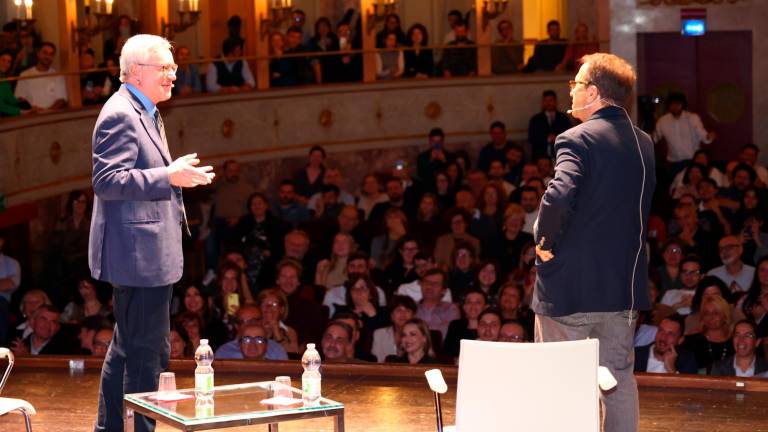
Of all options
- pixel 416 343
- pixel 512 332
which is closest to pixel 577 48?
pixel 512 332

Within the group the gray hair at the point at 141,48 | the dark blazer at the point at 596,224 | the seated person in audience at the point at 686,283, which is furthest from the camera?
the seated person in audience at the point at 686,283

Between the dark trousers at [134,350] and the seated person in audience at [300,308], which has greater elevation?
the dark trousers at [134,350]

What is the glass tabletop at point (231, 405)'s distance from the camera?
428cm

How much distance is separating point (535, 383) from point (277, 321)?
170 inches

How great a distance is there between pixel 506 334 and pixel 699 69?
892cm

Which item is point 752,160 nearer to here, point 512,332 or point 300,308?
point 300,308

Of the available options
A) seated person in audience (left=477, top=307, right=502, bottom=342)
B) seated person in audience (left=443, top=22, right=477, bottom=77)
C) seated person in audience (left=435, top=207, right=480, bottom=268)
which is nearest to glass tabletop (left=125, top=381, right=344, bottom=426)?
seated person in audience (left=477, top=307, right=502, bottom=342)

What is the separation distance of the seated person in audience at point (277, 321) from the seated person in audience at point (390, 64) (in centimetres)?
662

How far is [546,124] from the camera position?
13867mm

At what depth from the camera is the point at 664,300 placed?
874 centimetres

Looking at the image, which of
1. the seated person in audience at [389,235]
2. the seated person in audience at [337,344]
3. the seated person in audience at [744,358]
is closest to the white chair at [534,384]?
the seated person in audience at [744,358]

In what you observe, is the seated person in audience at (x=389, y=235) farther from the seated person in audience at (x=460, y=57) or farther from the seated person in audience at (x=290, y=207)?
the seated person in audience at (x=460, y=57)

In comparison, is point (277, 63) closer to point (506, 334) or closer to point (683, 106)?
point (683, 106)

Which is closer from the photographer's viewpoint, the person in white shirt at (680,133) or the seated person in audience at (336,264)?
the seated person in audience at (336,264)
